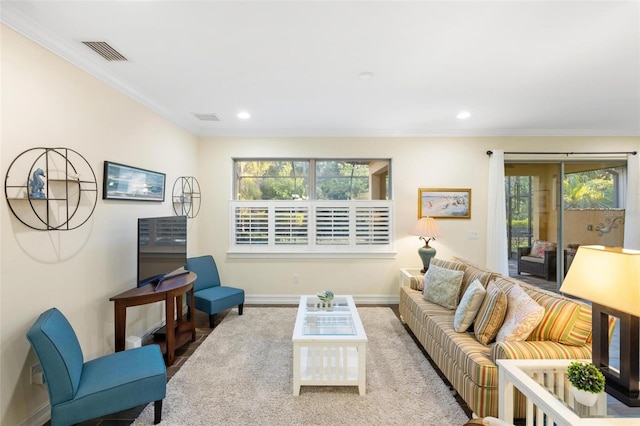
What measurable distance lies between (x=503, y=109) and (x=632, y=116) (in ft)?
6.05

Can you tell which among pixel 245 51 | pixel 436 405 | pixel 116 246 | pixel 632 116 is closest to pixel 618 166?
pixel 632 116

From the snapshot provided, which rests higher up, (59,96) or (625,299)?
(59,96)

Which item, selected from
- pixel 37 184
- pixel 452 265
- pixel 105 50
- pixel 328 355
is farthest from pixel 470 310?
pixel 105 50

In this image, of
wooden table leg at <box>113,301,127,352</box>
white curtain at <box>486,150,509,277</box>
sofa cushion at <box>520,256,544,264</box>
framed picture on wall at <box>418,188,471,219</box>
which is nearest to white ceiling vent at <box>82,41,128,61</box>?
wooden table leg at <box>113,301,127,352</box>

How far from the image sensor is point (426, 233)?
406 cm

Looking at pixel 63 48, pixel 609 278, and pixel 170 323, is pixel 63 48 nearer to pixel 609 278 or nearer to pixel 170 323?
pixel 170 323

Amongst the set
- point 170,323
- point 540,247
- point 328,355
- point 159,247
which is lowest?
point 328,355

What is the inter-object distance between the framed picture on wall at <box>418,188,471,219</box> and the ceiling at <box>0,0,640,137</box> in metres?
1.15

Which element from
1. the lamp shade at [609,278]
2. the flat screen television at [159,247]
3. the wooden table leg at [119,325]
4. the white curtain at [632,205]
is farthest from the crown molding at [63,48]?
the white curtain at [632,205]

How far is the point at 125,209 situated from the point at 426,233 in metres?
3.62

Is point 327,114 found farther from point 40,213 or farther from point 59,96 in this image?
point 40,213

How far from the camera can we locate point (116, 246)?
9.08 feet

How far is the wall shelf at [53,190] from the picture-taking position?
→ 1863mm

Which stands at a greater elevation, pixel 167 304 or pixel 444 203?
pixel 444 203
